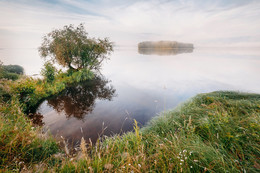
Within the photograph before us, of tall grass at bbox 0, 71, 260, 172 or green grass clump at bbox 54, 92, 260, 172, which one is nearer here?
green grass clump at bbox 54, 92, 260, 172

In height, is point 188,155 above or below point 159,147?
above

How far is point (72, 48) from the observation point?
18.9 meters

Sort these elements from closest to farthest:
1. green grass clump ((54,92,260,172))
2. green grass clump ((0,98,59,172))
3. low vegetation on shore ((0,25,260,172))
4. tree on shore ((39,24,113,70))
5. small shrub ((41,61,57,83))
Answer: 1. green grass clump ((54,92,260,172))
2. low vegetation on shore ((0,25,260,172))
3. green grass clump ((0,98,59,172))
4. small shrub ((41,61,57,83))
5. tree on shore ((39,24,113,70))

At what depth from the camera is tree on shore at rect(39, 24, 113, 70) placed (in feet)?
61.0

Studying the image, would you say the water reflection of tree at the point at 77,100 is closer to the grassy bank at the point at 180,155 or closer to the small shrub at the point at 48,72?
the small shrub at the point at 48,72

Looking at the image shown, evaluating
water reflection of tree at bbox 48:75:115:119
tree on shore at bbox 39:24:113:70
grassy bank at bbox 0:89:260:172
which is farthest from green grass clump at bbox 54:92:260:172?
tree on shore at bbox 39:24:113:70

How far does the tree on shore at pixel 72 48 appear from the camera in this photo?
61.0 feet

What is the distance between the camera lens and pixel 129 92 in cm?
1738

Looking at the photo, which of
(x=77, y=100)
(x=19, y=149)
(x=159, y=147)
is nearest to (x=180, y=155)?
(x=159, y=147)

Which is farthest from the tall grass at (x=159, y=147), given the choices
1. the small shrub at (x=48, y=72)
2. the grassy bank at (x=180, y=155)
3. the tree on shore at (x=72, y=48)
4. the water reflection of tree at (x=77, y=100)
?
the tree on shore at (x=72, y=48)

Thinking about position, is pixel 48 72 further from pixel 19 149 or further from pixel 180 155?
pixel 180 155

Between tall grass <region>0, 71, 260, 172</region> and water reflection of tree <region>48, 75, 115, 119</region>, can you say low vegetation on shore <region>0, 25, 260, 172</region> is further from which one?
water reflection of tree <region>48, 75, 115, 119</region>

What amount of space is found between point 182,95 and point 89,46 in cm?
1801

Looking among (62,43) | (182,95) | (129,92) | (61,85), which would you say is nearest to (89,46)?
(62,43)
